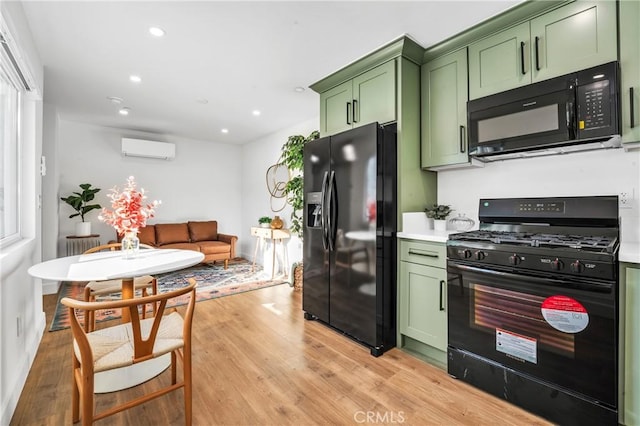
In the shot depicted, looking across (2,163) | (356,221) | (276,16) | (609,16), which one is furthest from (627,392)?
(2,163)

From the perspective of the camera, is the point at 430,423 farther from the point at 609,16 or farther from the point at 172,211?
the point at 172,211

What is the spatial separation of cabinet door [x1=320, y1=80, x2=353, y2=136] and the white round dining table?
182 centimetres

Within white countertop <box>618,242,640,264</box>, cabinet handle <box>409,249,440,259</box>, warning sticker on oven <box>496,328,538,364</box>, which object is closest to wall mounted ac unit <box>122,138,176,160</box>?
cabinet handle <box>409,249,440,259</box>

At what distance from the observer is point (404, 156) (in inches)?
98.7

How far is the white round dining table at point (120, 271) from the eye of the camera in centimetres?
162

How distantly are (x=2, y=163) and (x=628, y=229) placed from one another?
414cm

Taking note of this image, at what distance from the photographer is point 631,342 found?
1.46 metres

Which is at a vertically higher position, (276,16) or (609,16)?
(276,16)

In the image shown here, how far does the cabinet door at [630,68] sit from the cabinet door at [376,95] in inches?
53.8

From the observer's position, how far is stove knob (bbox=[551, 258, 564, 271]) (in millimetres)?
1585

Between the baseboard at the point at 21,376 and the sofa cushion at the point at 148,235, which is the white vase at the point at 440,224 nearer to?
the baseboard at the point at 21,376

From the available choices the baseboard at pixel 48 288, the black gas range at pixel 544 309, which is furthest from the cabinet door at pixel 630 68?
the baseboard at pixel 48 288

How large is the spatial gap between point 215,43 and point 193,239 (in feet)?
13.1

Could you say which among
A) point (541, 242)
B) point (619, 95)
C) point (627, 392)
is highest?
point (619, 95)
